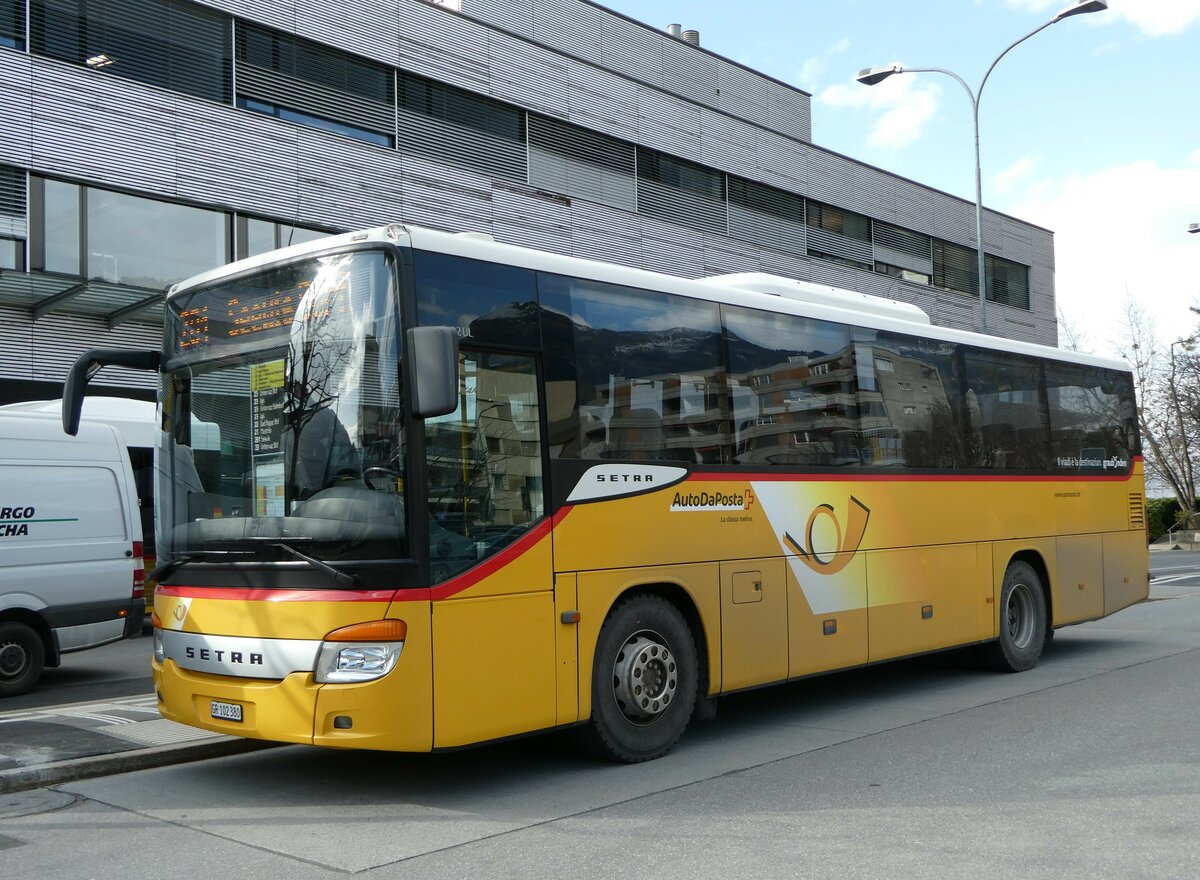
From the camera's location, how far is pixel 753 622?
861cm

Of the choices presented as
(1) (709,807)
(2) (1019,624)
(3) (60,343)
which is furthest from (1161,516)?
(1) (709,807)

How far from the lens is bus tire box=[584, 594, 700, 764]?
750 centimetres

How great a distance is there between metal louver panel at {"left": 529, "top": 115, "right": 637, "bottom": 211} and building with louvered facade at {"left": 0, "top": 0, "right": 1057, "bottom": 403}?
50 mm

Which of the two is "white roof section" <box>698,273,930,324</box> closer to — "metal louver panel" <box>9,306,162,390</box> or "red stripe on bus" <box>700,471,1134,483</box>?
"red stripe on bus" <box>700,471,1134,483</box>

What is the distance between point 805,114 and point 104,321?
82.4 ft

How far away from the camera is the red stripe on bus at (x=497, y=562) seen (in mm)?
6520

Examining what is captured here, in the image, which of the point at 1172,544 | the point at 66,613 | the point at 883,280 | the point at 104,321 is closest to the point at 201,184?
the point at 104,321

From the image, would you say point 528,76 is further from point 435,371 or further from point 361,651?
point 361,651

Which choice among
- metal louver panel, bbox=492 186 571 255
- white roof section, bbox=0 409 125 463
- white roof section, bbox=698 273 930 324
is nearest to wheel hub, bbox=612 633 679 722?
white roof section, bbox=698 273 930 324

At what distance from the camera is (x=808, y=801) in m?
6.60

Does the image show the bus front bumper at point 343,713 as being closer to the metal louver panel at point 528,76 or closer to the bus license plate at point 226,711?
the bus license plate at point 226,711

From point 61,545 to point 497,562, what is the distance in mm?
6826

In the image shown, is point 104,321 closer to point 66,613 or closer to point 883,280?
point 66,613

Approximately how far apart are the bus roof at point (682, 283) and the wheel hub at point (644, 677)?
2393 millimetres
